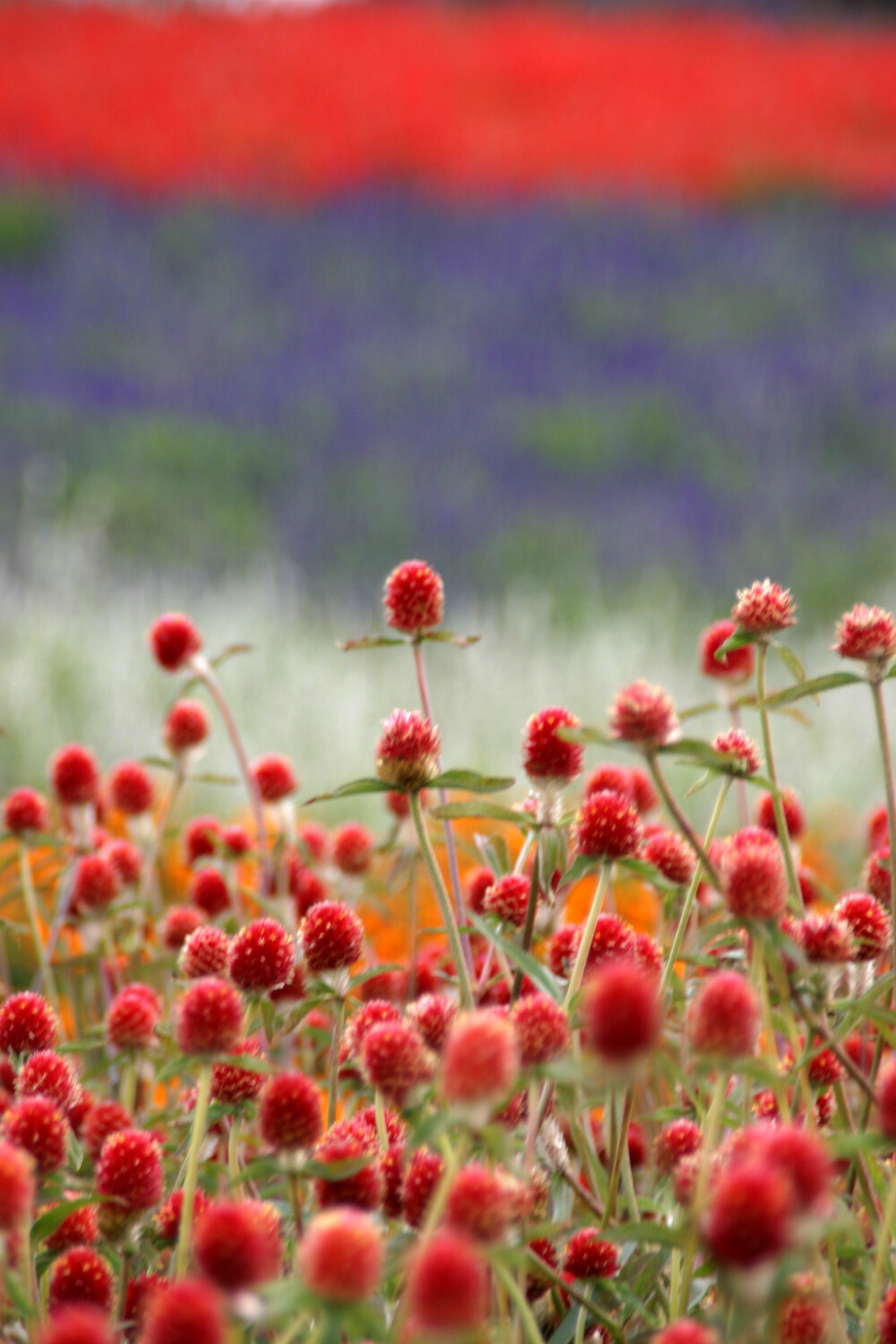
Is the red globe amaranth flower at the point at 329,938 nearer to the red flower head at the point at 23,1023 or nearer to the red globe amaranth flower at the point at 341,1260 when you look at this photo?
the red flower head at the point at 23,1023

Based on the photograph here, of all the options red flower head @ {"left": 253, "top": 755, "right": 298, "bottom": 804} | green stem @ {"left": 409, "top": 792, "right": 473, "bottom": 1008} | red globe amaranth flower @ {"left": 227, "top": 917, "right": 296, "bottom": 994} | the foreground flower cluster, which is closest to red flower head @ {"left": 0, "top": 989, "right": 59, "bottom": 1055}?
the foreground flower cluster

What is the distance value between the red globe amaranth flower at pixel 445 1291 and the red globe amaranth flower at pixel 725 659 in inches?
23.5

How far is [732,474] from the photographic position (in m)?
4.77

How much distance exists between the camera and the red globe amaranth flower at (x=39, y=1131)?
531 mm

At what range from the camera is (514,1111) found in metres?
0.64

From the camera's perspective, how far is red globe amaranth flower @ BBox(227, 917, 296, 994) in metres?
0.63

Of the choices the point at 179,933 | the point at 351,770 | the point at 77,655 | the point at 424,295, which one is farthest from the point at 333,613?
the point at 179,933

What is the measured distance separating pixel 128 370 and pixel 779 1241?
196 inches

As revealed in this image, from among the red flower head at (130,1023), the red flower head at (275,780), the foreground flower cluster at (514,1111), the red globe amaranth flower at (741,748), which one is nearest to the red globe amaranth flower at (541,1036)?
the foreground flower cluster at (514,1111)

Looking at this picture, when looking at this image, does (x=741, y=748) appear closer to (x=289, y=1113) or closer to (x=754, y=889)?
(x=754, y=889)

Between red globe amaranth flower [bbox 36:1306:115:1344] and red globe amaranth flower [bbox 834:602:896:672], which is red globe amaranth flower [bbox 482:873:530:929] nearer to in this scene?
red globe amaranth flower [bbox 834:602:896:672]

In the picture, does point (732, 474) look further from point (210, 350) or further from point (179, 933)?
point (179, 933)

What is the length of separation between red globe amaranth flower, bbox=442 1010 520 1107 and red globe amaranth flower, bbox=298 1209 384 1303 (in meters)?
0.05

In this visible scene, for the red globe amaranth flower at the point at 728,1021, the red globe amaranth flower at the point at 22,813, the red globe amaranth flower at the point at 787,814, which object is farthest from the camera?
the red globe amaranth flower at the point at 22,813
